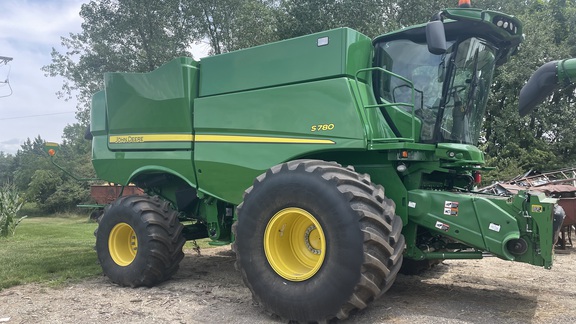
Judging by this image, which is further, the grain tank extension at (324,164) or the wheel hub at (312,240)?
the wheel hub at (312,240)

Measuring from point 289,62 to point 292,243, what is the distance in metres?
2.16

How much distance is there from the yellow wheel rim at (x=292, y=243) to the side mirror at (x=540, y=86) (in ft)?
8.50

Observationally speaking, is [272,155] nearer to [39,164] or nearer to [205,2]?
[205,2]

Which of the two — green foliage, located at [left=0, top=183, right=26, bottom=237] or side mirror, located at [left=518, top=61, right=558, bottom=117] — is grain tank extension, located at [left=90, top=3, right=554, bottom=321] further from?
green foliage, located at [left=0, top=183, right=26, bottom=237]

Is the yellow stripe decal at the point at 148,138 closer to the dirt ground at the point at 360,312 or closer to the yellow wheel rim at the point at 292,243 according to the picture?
the dirt ground at the point at 360,312

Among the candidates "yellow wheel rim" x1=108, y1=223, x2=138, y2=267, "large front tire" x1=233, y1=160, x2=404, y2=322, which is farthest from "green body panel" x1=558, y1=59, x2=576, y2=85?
"yellow wheel rim" x1=108, y1=223, x2=138, y2=267

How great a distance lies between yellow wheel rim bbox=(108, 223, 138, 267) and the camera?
6.37m

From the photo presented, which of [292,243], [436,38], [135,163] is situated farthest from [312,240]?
[135,163]

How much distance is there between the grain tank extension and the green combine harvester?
0.6 inches

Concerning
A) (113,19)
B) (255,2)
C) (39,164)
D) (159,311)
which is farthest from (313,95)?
(39,164)

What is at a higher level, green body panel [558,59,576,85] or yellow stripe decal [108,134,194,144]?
green body panel [558,59,576,85]

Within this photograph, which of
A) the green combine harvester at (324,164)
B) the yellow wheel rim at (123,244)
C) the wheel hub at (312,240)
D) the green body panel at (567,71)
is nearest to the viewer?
the green combine harvester at (324,164)

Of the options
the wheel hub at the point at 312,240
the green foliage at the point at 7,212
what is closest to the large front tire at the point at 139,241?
the wheel hub at the point at 312,240

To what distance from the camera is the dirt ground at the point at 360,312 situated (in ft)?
14.7
